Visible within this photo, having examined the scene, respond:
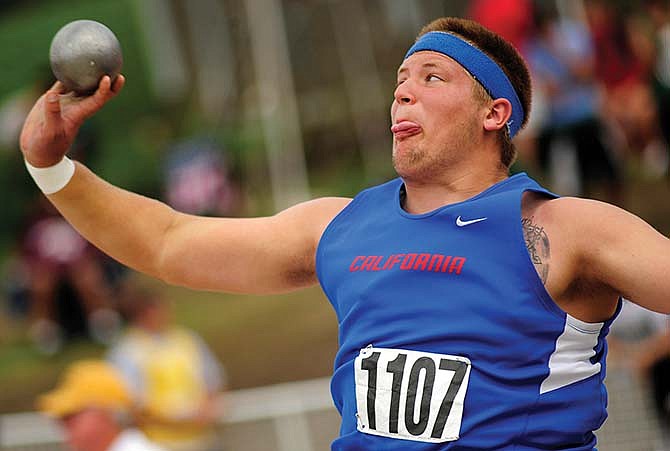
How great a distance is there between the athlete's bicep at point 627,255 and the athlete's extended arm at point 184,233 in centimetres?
87

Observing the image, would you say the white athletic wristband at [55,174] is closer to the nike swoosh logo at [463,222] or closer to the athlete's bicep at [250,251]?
the athlete's bicep at [250,251]

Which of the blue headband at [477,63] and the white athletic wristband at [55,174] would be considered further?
the white athletic wristband at [55,174]

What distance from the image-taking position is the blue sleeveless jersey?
9.98ft

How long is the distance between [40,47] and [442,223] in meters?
8.50

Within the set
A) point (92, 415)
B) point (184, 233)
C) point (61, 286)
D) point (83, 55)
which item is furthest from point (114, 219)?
point (61, 286)

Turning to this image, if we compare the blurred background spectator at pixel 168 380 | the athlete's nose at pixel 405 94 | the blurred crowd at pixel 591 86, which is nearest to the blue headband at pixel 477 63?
the athlete's nose at pixel 405 94

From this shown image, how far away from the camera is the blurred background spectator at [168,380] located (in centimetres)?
826

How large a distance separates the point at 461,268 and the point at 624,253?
0.43 meters

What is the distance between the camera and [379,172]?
10867mm

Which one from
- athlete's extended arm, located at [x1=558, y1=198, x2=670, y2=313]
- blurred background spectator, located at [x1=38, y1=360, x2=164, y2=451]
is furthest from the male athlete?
blurred background spectator, located at [x1=38, y1=360, x2=164, y2=451]

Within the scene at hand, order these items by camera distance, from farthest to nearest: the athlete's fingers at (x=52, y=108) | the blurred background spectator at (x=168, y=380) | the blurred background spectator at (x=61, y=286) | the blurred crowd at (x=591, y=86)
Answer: the blurred background spectator at (x=61, y=286) < the blurred crowd at (x=591, y=86) < the blurred background spectator at (x=168, y=380) < the athlete's fingers at (x=52, y=108)

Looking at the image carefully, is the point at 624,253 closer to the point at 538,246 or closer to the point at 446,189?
the point at 538,246

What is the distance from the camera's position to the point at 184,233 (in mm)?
3709

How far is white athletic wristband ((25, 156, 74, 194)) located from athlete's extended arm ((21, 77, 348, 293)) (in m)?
0.02
